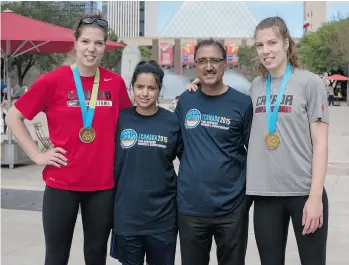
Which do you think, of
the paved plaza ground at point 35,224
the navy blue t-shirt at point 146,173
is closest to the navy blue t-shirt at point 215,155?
the navy blue t-shirt at point 146,173

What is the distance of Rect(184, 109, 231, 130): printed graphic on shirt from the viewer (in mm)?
2713

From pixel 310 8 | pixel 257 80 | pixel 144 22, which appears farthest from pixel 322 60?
pixel 144 22

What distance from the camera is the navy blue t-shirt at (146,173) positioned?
111 inches

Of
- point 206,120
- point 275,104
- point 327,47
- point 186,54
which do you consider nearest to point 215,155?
point 206,120

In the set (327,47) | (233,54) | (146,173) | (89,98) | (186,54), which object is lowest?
(146,173)

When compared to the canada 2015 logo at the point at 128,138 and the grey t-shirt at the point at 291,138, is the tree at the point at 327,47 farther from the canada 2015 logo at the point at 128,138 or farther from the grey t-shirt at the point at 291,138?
the canada 2015 logo at the point at 128,138

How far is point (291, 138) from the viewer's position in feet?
8.39

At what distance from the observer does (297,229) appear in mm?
2662

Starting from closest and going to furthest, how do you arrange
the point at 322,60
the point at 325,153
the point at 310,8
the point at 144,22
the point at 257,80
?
1. the point at 325,153
2. the point at 257,80
3. the point at 322,60
4. the point at 310,8
5. the point at 144,22

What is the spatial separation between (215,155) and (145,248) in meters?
0.76

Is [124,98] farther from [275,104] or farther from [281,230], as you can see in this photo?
[281,230]

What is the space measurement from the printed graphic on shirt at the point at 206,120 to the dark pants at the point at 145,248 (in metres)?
0.68

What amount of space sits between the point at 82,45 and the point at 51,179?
0.80m

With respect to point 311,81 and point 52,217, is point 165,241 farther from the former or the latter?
point 311,81
